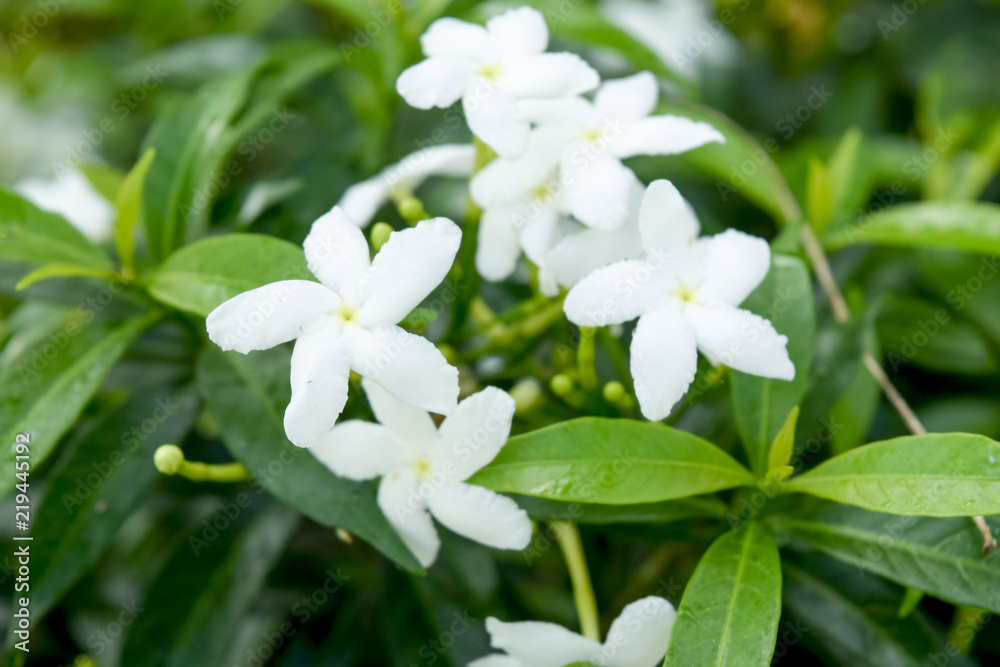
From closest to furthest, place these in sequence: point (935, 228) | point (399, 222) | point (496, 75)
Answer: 1. point (496, 75)
2. point (935, 228)
3. point (399, 222)

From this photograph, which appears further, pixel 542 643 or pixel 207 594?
pixel 207 594

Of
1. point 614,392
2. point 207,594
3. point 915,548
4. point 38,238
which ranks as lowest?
point 207,594

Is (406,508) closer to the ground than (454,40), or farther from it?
closer to the ground

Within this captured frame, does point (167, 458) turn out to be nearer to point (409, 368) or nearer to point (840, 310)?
point (409, 368)

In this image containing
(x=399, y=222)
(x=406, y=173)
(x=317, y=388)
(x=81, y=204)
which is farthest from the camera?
(x=81, y=204)

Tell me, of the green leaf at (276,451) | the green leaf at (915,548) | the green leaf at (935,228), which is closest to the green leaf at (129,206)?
the green leaf at (276,451)

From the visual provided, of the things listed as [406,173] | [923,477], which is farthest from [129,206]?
[923,477]

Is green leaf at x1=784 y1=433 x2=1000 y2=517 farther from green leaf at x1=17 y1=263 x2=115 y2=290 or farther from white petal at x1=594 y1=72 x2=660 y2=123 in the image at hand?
green leaf at x1=17 y1=263 x2=115 y2=290
